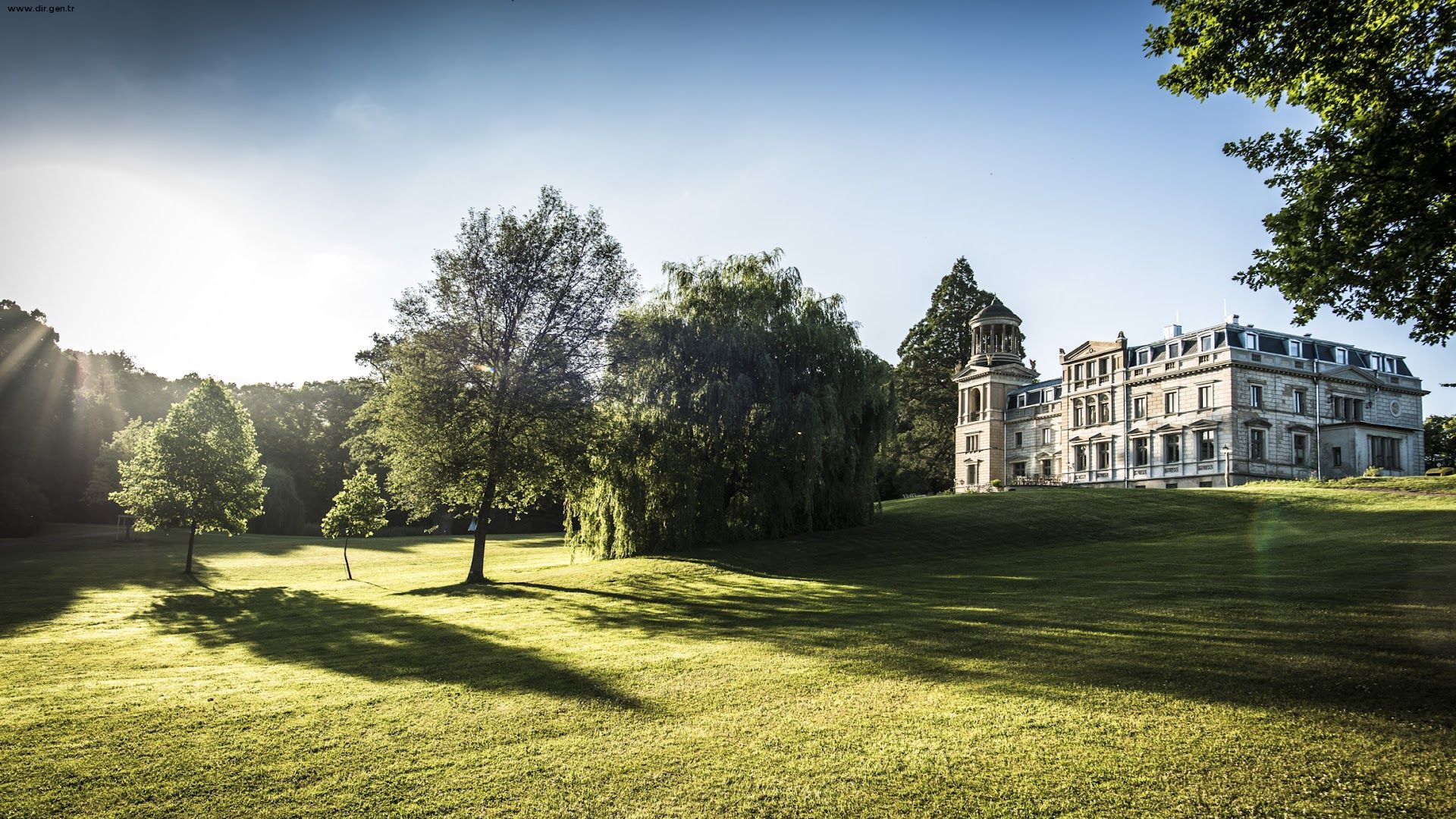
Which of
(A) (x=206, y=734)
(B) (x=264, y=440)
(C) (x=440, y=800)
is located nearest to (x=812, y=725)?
(C) (x=440, y=800)

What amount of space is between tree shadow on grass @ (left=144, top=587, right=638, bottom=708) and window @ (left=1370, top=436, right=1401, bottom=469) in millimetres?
58240

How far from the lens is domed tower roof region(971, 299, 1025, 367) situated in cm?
6512

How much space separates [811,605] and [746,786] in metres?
9.90

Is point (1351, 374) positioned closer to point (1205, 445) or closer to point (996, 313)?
point (1205, 445)

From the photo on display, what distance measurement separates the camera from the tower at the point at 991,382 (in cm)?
6538

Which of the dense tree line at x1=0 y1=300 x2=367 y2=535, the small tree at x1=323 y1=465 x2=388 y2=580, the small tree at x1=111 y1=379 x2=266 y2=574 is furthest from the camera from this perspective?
the dense tree line at x1=0 y1=300 x2=367 y2=535

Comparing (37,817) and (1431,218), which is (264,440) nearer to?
(37,817)

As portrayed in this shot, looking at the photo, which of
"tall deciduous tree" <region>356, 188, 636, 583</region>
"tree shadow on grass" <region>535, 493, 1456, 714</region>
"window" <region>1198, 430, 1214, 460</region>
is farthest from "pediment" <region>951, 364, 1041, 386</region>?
"tall deciduous tree" <region>356, 188, 636, 583</region>

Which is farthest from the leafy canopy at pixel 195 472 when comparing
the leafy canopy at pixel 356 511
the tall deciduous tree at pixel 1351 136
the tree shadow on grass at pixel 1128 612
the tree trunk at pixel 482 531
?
the tall deciduous tree at pixel 1351 136

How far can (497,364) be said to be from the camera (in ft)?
86.3

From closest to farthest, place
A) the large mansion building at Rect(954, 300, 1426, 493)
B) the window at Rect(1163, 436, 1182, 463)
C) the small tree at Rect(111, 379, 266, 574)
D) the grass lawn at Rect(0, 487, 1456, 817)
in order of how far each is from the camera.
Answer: the grass lawn at Rect(0, 487, 1456, 817) → the small tree at Rect(111, 379, 266, 574) → the large mansion building at Rect(954, 300, 1426, 493) → the window at Rect(1163, 436, 1182, 463)

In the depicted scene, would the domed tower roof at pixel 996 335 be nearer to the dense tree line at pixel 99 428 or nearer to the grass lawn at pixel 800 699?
the grass lawn at pixel 800 699

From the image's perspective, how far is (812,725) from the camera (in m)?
7.56

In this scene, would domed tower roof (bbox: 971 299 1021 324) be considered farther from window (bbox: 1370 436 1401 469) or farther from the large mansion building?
window (bbox: 1370 436 1401 469)
